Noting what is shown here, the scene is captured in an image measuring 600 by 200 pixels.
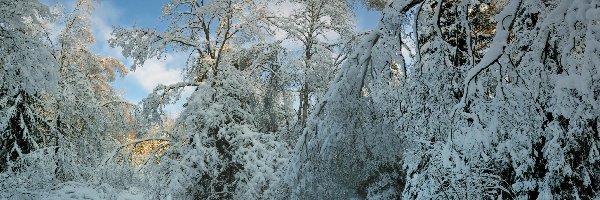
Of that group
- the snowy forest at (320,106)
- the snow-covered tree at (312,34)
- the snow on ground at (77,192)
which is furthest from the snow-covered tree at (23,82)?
the snow-covered tree at (312,34)

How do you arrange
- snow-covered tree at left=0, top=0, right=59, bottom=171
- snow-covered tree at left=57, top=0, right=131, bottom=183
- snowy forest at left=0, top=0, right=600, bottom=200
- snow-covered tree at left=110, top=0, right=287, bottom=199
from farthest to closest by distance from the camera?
snow-covered tree at left=57, top=0, right=131, bottom=183
snow-covered tree at left=110, top=0, right=287, bottom=199
snow-covered tree at left=0, top=0, right=59, bottom=171
snowy forest at left=0, top=0, right=600, bottom=200

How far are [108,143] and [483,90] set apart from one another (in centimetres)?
1290

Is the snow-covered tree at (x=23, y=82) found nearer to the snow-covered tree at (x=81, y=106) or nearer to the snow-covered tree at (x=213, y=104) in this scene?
the snow-covered tree at (x=81, y=106)

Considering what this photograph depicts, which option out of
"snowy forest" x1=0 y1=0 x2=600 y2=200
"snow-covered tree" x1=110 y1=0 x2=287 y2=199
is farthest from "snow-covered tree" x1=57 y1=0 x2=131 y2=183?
"snow-covered tree" x1=110 y1=0 x2=287 y2=199

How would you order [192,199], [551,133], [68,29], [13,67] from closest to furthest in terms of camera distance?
[551,133] < [13,67] < [192,199] < [68,29]

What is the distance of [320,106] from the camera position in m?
3.45

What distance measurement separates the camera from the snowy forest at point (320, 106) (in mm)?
2375

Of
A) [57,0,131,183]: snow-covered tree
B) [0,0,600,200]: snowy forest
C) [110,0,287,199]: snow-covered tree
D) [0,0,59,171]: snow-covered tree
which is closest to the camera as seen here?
[0,0,600,200]: snowy forest

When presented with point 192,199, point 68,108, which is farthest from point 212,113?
point 68,108

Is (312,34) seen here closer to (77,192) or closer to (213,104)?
(213,104)

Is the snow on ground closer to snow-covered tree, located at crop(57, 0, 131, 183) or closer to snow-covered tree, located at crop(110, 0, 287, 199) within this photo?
snow-covered tree, located at crop(57, 0, 131, 183)

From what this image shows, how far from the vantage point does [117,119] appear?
13.3 meters

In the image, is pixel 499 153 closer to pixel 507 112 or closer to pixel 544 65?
pixel 507 112

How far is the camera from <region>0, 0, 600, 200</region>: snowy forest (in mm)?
2375
